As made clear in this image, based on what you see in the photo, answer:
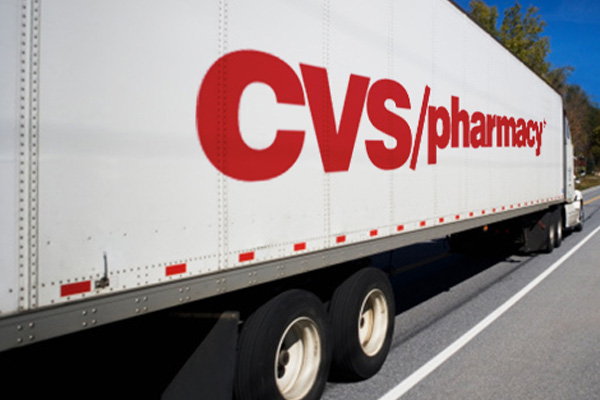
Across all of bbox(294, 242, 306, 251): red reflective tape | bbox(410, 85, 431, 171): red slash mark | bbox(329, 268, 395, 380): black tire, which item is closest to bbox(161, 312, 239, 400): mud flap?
bbox(294, 242, 306, 251): red reflective tape

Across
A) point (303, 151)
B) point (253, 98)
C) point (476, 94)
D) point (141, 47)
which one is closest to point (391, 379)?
point (303, 151)

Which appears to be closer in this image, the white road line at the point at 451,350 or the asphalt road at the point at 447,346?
the asphalt road at the point at 447,346

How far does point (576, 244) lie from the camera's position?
14547mm

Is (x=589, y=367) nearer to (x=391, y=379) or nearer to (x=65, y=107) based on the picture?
(x=391, y=379)

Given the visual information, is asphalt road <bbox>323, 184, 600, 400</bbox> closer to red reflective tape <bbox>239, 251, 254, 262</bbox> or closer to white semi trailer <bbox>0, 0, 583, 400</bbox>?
white semi trailer <bbox>0, 0, 583, 400</bbox>

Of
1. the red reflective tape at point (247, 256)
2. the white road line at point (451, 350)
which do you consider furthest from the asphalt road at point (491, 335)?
the red reflective tape at point (247, 256)

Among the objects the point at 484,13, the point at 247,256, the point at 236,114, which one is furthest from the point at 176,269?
the point at 484,13

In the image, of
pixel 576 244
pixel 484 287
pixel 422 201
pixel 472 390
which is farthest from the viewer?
pixel 576 244

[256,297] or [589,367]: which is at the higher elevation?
[256,297]

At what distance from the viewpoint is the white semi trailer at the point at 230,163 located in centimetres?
234

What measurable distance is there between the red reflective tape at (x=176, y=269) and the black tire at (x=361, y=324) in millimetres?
1896

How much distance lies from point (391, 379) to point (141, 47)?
12.5 ft

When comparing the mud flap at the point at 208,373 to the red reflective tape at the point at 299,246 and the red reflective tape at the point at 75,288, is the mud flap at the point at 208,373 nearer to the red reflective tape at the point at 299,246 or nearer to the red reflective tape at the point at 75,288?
the red reflective tape at the point at 299,246

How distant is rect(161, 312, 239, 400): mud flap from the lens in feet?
11.1
